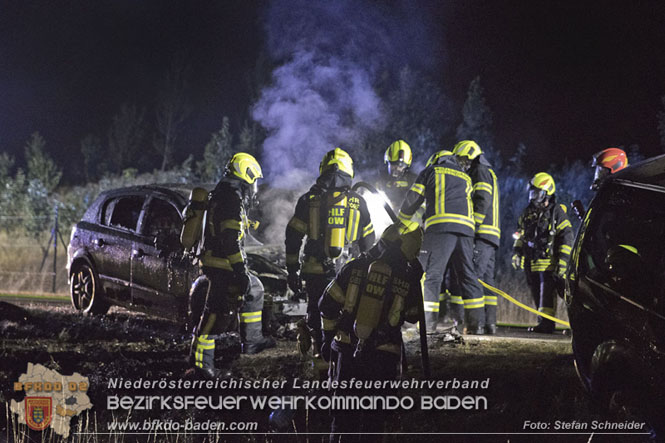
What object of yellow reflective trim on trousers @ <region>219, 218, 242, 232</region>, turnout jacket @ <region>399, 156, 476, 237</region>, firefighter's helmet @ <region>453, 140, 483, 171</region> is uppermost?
firefighter's helmet @ <region>453, 140, 483, 171</region>

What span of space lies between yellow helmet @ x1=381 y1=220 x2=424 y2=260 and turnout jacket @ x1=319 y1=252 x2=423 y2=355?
63 mm

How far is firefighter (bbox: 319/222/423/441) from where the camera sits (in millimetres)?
3199

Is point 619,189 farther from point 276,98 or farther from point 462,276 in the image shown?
point 276,98

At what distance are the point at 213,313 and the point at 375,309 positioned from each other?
2.26m

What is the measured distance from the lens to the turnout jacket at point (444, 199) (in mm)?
6121

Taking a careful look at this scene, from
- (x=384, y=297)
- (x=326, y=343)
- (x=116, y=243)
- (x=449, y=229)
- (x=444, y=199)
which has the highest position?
(x=444, y=199)

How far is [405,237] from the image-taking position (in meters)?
3.29

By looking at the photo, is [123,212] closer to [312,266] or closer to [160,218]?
[160,218]

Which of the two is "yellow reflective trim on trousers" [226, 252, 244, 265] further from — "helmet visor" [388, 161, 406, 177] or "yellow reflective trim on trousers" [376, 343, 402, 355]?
"helmet visor" [388, 161, 406, 177]

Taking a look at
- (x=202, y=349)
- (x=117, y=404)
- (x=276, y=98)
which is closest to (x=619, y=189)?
(x=202, y=349)

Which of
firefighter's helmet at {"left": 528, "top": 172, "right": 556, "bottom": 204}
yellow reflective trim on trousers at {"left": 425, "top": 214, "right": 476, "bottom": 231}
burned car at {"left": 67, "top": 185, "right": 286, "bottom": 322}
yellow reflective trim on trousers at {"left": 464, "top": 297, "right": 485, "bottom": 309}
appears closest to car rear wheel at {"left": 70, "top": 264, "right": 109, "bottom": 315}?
burned car at {"left": 67, "top": 185, "right": 286, "bottom": 322}

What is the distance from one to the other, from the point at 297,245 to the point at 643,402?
3.09 meters

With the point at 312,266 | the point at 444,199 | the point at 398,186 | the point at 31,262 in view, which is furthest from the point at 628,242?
the point at 31,262

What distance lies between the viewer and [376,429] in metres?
3.35
